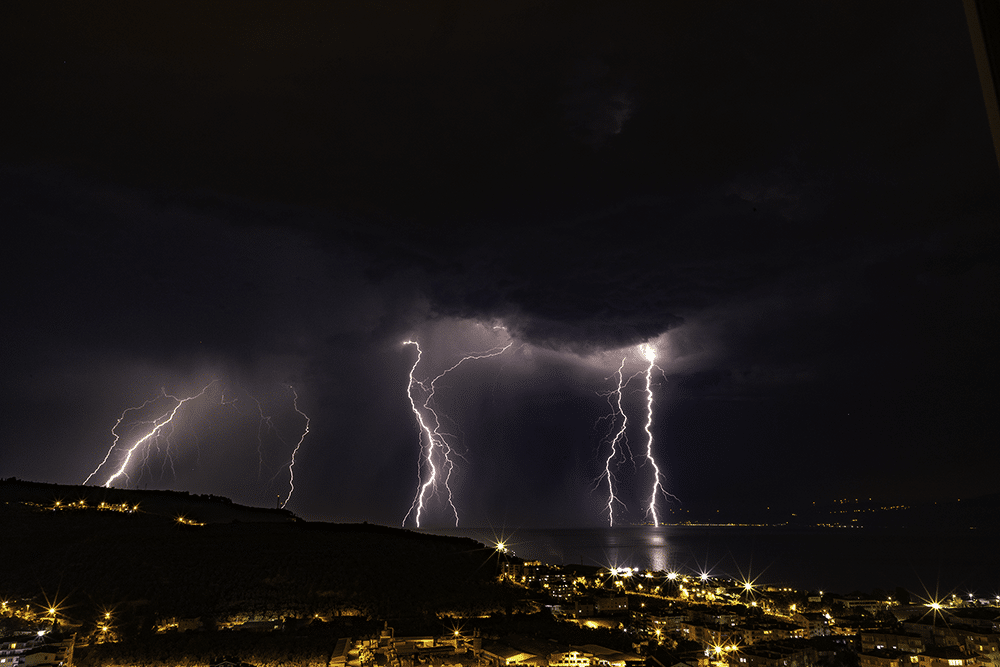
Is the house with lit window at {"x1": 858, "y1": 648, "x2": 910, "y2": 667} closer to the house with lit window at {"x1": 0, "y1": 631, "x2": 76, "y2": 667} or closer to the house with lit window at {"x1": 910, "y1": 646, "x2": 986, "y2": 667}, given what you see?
the house with lit window at {"x1": 910, "y1": 646, "x2": 986, "y2": 667}

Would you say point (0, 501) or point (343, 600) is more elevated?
point (0, 501)

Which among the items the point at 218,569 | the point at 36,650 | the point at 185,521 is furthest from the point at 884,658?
the point at 185,521

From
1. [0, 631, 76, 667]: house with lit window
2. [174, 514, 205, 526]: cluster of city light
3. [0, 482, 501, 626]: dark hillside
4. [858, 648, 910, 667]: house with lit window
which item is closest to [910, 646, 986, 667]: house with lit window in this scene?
[858, 648, 910, 667]: house with lit window

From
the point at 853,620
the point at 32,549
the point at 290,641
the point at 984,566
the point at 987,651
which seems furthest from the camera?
the point at 984,566

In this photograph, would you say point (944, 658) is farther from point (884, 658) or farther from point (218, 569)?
point (218, 569)

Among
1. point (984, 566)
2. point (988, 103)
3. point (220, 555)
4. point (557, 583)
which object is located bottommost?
point (984, 566)

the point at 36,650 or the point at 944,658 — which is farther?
the point at 944,658

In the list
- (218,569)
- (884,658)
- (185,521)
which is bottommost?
(884,658)

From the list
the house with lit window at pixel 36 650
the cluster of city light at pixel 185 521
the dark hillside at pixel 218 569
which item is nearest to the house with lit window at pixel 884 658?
the dark hillside at pixel 218 569

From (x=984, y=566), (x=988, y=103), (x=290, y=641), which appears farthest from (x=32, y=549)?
(x=984, y=566)

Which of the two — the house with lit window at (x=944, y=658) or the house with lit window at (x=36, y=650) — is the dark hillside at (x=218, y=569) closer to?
the house with lit window at (x=36, y=650)

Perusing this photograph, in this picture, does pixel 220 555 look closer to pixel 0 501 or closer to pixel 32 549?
pixel 32 549
